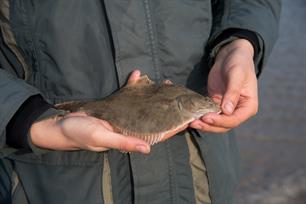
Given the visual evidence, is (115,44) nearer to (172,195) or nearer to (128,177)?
(128,177)

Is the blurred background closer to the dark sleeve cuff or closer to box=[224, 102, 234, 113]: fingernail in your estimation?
box=[224, 102, 234, 113]: fingernail

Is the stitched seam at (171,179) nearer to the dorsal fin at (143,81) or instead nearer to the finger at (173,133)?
the finger at (173,133)

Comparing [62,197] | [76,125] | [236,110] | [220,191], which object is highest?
[76,125]

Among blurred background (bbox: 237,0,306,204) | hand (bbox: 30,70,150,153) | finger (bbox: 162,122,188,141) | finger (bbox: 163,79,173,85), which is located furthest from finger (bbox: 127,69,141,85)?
blurred background (bbox: 237,0,306,204)

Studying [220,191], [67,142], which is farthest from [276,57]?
[67,142]

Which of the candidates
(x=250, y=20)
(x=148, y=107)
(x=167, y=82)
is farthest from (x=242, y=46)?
(x=148, y=107)

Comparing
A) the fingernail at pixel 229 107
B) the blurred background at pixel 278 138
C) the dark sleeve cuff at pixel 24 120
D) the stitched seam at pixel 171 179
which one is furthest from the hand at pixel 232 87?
the blurred background at pixel 278 138
